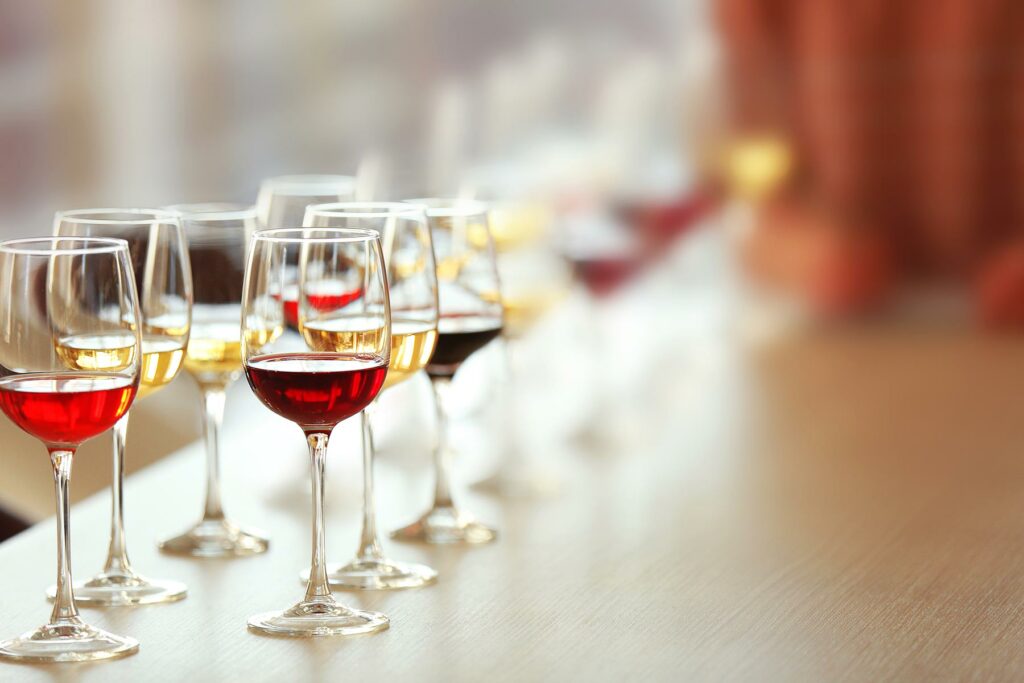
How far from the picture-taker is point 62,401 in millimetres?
794

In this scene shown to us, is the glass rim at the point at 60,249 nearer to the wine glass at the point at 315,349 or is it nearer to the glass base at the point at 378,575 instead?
the wine glass at the point at 315,349

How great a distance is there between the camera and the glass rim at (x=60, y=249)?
799 millimetres

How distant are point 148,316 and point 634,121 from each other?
2.22 meters

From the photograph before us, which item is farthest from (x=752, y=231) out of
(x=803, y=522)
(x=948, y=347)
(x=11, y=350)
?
(x=11, y=350)

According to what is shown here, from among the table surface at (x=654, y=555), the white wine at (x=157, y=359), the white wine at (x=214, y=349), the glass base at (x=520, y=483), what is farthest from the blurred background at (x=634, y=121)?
the white wine at (x=157, y=359)

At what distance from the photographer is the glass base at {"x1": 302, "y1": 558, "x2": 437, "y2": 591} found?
98 cm

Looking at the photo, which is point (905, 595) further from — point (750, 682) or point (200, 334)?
point (200, 334)

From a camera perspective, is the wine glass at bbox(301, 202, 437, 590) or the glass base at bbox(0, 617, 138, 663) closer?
the glass base at bbox(0, 617, 138, 663)

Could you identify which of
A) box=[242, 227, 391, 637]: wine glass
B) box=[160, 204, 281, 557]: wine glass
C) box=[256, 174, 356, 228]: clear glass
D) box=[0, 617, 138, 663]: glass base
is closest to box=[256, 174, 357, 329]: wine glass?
box=[256, 174, 356, 228]: clear glass

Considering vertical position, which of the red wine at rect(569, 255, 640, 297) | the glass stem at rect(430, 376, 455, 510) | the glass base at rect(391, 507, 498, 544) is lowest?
the glass base at rect(391, 507, 498, 544)

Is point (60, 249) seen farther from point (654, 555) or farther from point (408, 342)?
point (654, 555)

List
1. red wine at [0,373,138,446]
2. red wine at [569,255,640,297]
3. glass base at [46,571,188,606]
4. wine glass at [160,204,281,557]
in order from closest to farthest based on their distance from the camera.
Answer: red wine at [0,373,138,446]
glass base at [46,571,188,606]
wine glass at [160,204,281,557]
red wine at [569,255,640,297]

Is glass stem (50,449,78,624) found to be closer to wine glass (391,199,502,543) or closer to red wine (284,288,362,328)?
red wine (284,288,362,328)

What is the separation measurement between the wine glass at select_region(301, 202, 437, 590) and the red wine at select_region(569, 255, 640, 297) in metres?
0.65
